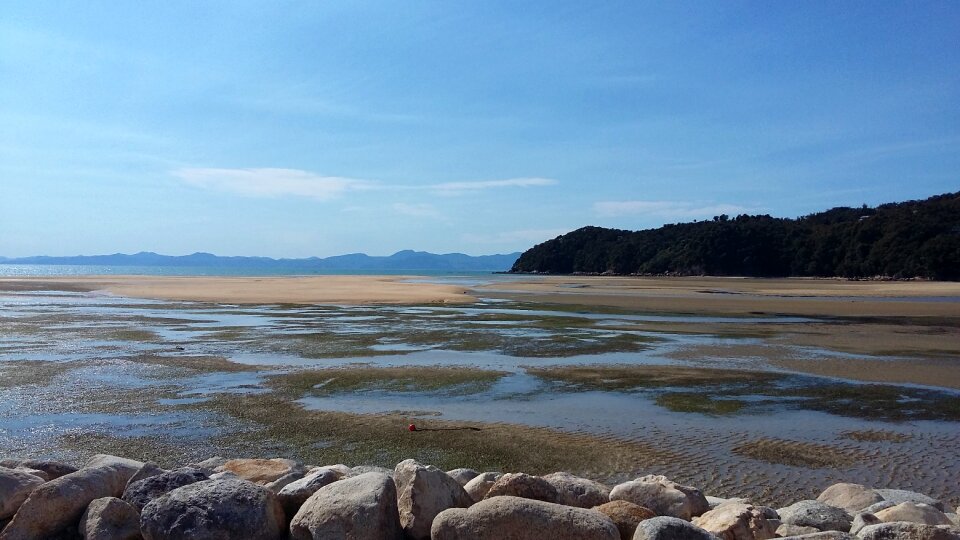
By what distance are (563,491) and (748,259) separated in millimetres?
143156

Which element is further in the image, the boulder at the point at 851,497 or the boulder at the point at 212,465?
the boulder at the point at 851,497

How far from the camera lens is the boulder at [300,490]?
20.6 ft

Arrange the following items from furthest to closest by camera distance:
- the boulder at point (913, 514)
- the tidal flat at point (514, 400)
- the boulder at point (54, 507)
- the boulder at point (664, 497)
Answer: the tidal flat at point (514, 400) < the boulder at point (664, 497) < the boulder at point (913, 514) < the boulder at point (54, 507)

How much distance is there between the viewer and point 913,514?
6.50 meters

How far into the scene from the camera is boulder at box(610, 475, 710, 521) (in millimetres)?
6789

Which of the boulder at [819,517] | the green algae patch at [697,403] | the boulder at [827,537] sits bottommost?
the green algae patch at [697,403]

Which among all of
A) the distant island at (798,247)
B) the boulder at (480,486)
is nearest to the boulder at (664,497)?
the boulder at (480,486)

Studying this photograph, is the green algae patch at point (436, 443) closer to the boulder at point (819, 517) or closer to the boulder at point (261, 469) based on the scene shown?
the boulder at point (261, 469)

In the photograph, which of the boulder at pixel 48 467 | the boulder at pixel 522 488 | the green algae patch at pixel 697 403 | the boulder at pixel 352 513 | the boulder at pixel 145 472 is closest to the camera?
the boulder at pixel 352 513

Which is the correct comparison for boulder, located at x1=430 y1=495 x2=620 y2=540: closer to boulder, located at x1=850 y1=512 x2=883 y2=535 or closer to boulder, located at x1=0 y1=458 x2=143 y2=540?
boulder, located at x1=850 y1=512 x2=883 y2=535

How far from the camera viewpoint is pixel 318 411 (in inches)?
526

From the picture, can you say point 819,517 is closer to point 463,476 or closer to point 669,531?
point 669,531

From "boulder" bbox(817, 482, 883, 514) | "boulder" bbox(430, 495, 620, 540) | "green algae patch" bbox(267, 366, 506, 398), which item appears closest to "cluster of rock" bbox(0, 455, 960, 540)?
"boulder" bbox(430, 495, 620, 540)

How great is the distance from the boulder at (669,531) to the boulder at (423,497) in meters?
1.70
